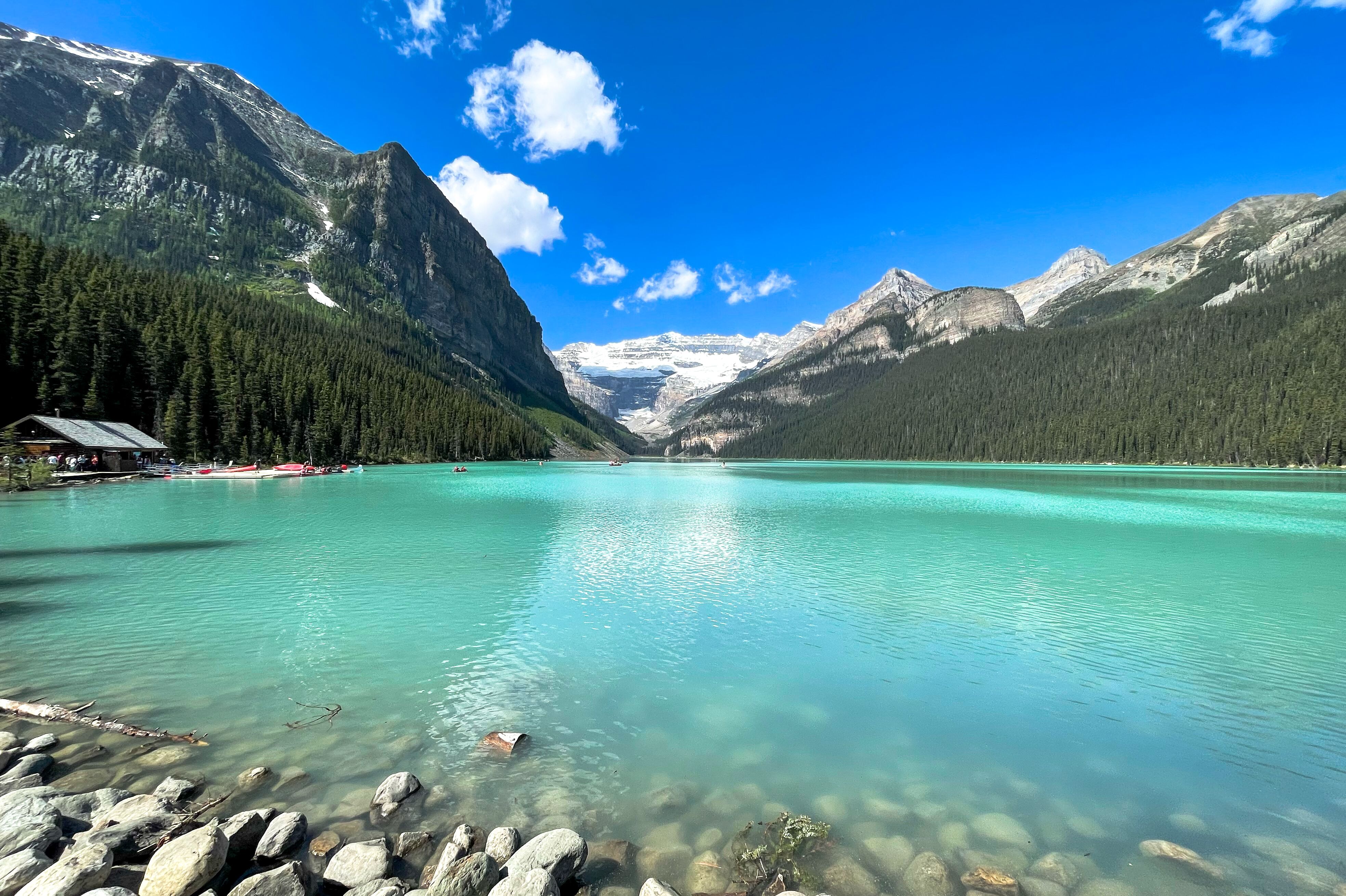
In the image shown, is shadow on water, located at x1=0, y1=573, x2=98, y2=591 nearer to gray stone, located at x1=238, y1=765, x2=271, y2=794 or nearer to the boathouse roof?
gray stone, located at x1=238, y1=765, x2=271, y2=794

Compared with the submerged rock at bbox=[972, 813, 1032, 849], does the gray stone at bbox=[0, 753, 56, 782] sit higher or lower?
higher

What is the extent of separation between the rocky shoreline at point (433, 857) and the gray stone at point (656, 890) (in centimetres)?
1

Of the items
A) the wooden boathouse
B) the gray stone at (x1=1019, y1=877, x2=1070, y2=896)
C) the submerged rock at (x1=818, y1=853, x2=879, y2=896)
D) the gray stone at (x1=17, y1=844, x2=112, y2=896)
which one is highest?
the wooden boathouse

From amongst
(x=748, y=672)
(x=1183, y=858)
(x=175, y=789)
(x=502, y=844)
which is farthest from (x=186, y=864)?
(x=1183, y=858)

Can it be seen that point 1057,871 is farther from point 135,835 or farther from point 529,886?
point 135,835

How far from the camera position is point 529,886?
5656 mm

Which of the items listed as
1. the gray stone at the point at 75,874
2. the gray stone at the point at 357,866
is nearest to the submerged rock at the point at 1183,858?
the gray stone at the point at 357,866

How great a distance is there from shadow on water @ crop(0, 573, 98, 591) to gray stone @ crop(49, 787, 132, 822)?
18.5 m

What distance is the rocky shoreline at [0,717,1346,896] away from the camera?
5.63 meters

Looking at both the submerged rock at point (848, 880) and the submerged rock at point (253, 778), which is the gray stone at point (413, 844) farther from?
the submerged rock at point (848, 880)

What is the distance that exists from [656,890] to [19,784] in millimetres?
8229

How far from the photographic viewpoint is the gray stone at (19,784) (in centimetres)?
718

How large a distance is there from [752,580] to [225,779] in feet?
57.9

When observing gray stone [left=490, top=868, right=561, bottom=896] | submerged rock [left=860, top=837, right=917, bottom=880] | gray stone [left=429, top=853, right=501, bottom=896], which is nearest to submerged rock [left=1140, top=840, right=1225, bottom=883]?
submerged rock [left=860, top=837, right=917, bottom=880]
